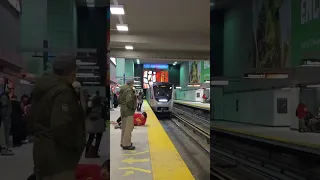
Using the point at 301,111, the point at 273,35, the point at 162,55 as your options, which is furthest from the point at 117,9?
the point at 162,55

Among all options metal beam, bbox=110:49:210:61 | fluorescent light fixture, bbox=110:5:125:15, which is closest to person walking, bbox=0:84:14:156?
fluorescent light fixture, bbox=110:5:125:15

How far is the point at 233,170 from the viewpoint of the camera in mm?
3771

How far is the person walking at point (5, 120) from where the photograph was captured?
1.77m

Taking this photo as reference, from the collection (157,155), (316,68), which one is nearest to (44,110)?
(316,68)

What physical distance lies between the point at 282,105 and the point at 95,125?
129cm

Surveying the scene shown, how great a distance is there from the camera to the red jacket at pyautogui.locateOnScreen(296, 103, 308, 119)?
1950mm

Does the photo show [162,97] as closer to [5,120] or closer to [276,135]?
[276,135]

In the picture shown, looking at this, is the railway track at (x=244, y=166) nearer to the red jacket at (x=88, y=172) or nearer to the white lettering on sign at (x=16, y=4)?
the red jacket at (x=88, y=172)

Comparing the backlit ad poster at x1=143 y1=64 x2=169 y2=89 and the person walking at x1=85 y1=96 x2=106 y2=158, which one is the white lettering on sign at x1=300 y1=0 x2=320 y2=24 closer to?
the person walking at x1=85 y1=96 x2=106 y2=158

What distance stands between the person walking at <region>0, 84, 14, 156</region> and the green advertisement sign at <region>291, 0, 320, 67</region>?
5.77 ft

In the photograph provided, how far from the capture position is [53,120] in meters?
1.79

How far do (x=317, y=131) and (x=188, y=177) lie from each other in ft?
8.73

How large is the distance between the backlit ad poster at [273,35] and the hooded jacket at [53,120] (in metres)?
1.25

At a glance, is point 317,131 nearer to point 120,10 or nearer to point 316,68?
point 316,68
